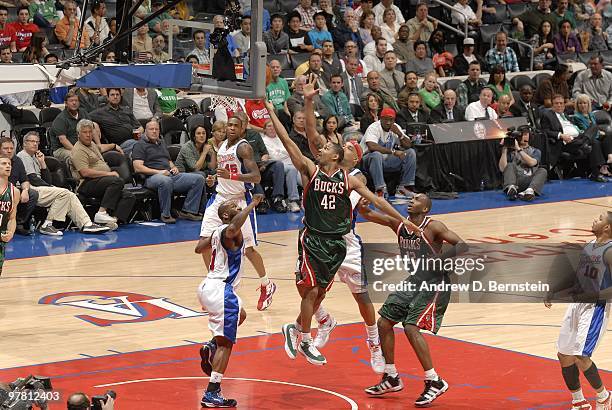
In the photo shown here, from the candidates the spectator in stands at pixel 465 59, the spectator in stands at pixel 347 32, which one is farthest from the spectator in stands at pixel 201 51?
the spectator in stands at pixel 465 59

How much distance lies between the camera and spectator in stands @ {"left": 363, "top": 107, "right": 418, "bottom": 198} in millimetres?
19250

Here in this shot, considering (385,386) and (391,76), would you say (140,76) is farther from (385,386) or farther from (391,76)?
(391,76)

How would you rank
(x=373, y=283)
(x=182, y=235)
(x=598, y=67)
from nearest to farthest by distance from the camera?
(x=373, y=283) → (x=182, y=235) → (x=598, y=67)

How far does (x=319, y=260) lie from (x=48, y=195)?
22.8 ft

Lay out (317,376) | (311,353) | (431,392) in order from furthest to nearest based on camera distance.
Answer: (317,376) → (311,353) → (431,392)

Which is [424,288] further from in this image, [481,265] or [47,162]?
[47,162]

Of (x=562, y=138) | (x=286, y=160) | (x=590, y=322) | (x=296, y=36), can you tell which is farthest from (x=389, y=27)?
(x=590, y=322)

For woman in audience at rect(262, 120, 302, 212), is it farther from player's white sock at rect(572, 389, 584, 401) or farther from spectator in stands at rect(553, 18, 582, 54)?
player's white sock at rect(572, 389, 584, 401)

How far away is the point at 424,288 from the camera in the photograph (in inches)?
401

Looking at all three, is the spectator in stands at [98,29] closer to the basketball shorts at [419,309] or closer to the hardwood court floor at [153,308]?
the hardwood court floor at [153,308]

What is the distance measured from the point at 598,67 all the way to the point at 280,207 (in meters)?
7.97

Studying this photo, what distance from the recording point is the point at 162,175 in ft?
57.8

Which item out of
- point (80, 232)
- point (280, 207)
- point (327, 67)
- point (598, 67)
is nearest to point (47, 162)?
point (80, 232)

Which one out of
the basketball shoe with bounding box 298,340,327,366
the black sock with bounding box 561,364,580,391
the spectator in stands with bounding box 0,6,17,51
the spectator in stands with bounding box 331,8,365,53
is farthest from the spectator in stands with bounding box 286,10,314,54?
the black sock with bounding box 561,364,580,391
